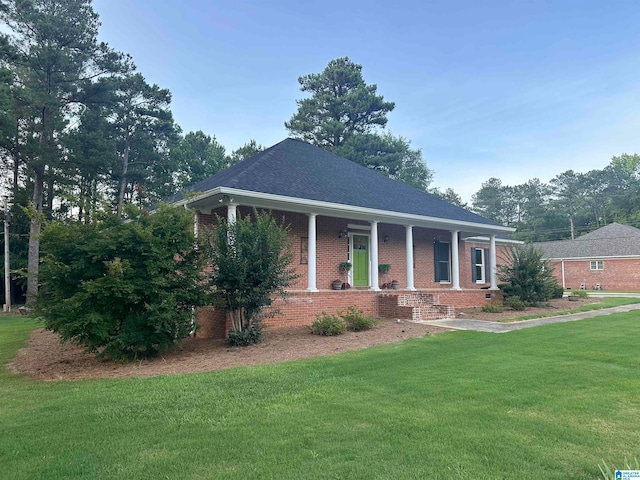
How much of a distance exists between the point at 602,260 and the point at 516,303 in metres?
23.1

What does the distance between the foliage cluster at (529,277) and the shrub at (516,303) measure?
11.8 inches

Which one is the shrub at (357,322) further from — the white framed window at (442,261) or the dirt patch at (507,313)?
the white framed window at (442,261)

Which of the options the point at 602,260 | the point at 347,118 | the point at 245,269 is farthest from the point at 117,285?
the point at 602,260

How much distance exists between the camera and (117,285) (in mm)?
6797

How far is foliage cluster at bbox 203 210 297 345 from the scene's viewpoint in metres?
8.16

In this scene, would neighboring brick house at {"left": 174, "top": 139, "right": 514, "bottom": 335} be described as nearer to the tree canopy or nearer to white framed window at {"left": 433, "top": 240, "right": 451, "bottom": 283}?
white framed window at {"left": 433, "top": 240, "right": 451, "bottom": 283}

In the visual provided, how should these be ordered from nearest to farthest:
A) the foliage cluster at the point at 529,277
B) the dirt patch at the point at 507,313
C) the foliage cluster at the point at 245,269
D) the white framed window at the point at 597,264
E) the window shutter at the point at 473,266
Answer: the foliage cluster at the point at 245,269 → the dirt patch at the point at 507,313 → the foliage cluster at the point at 529,277 → the window shutter at the point at 473,266 → the white framed window at the point at 597,264

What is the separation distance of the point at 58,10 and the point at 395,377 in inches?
1200

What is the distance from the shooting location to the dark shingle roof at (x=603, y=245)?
3072cm

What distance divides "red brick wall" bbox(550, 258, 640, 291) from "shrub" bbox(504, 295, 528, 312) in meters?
16.3

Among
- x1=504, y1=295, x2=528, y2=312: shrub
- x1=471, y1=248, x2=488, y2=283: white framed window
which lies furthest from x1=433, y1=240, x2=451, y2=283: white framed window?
x1=504, y1=295, x2=528, y2=312: shrub

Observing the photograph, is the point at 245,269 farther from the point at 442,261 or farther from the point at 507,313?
the point at 442,261

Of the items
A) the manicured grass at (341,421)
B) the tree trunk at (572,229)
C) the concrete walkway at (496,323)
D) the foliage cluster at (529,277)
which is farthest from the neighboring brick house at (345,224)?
the tree trunk at (572,229)

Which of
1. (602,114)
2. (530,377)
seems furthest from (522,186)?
(530,377)
